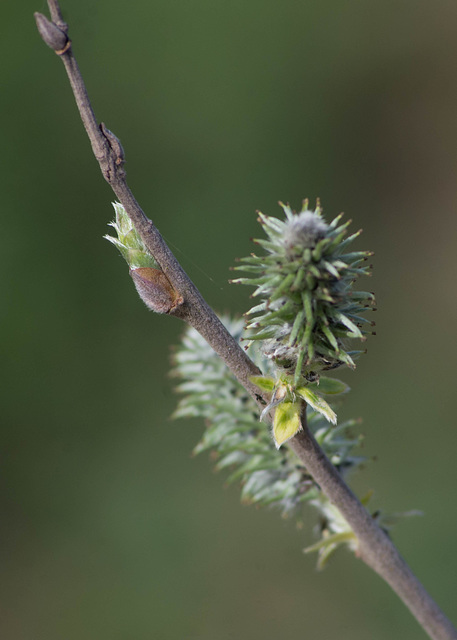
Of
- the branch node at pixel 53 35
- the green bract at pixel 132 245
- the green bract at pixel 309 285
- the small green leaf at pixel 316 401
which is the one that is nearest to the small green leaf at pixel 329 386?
the small green leaf at pixel 316 401

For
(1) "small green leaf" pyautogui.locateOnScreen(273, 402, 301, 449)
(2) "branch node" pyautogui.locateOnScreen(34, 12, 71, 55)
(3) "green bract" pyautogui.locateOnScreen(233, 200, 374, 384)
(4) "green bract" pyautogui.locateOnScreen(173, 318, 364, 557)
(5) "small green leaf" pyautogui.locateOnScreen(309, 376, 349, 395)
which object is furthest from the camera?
(4) "green bract" pyautogui.locateOnScreen(173, 318, 364, 557)

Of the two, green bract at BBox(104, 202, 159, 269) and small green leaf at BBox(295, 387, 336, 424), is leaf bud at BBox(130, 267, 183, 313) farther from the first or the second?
small green leaf at BBox(295, 387, 336, 424)

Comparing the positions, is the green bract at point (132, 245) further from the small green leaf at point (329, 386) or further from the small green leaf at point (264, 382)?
the small green leaf at point (329, 386)

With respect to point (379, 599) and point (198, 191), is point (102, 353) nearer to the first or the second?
point (198, 191)

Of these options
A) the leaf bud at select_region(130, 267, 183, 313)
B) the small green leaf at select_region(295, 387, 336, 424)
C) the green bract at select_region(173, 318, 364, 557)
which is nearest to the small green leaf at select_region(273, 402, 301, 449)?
the small green leaf at select_region(295, 387, 336, 424)

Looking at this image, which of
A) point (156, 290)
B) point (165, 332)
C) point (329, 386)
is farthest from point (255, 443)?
point (165, 332)

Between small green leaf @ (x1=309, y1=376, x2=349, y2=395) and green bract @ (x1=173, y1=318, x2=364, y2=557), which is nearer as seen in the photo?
small green leaf @ (x1=309, y1=376, x2=349, y2=395)

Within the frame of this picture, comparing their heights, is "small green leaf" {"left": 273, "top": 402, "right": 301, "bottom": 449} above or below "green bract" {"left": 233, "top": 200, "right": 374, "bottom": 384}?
below

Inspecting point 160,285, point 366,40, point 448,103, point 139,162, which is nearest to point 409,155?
point 448,103
